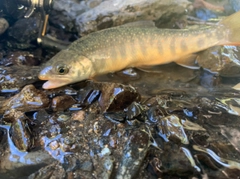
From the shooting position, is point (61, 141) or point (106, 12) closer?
point (61, 141)

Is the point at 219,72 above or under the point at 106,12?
under

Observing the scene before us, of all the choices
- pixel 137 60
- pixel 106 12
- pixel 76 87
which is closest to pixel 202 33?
pixel 137 60

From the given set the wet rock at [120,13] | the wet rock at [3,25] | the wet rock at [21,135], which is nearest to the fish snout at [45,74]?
the wet rock at [21,135]

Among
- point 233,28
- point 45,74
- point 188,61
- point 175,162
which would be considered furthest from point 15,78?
point 233,28

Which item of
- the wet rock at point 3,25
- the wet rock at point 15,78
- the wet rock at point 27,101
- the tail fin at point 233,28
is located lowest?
the wet rock at point 27,101

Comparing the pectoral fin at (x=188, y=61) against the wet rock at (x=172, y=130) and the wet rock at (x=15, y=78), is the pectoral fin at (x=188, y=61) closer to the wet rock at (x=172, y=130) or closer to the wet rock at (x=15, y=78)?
the wet rock at (x=172, y=130)

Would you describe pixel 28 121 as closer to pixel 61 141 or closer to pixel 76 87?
pixel 61 141

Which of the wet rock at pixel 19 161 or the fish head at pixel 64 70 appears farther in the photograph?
the fish head at pixel 64 70
